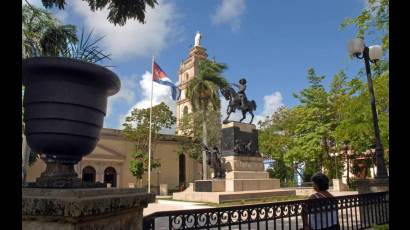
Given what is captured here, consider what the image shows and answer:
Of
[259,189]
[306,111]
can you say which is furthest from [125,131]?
[259,189]

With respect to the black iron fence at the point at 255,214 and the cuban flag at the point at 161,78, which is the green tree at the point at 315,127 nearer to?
the cuban flag at the point at 161,78

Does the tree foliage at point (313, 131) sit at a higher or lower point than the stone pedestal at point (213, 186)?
higher

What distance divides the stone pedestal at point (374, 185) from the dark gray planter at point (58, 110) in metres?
9.59

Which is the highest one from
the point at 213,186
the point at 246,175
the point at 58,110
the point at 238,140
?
the point at 238,140

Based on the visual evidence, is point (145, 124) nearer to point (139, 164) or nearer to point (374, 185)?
point (139, 164)

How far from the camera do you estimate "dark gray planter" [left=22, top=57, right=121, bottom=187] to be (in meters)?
2.29

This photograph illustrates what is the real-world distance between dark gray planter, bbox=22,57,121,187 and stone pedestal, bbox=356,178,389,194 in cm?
959

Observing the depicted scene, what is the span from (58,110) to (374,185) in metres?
10.2

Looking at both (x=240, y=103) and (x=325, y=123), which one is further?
(x=325, y=123)

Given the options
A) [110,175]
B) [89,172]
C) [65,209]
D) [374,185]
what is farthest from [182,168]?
[65,209]

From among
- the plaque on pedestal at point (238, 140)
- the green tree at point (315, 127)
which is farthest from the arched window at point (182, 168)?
the plaque on pedestal at point (238, 140)

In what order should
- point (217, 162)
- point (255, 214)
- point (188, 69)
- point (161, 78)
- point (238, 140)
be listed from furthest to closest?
point (188, 69) → point (161, 78) → point (217, 162) → point (238, 140) → point (255, 214)

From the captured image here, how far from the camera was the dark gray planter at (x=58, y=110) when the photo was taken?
2291 millimetres

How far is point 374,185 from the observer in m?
10.2
